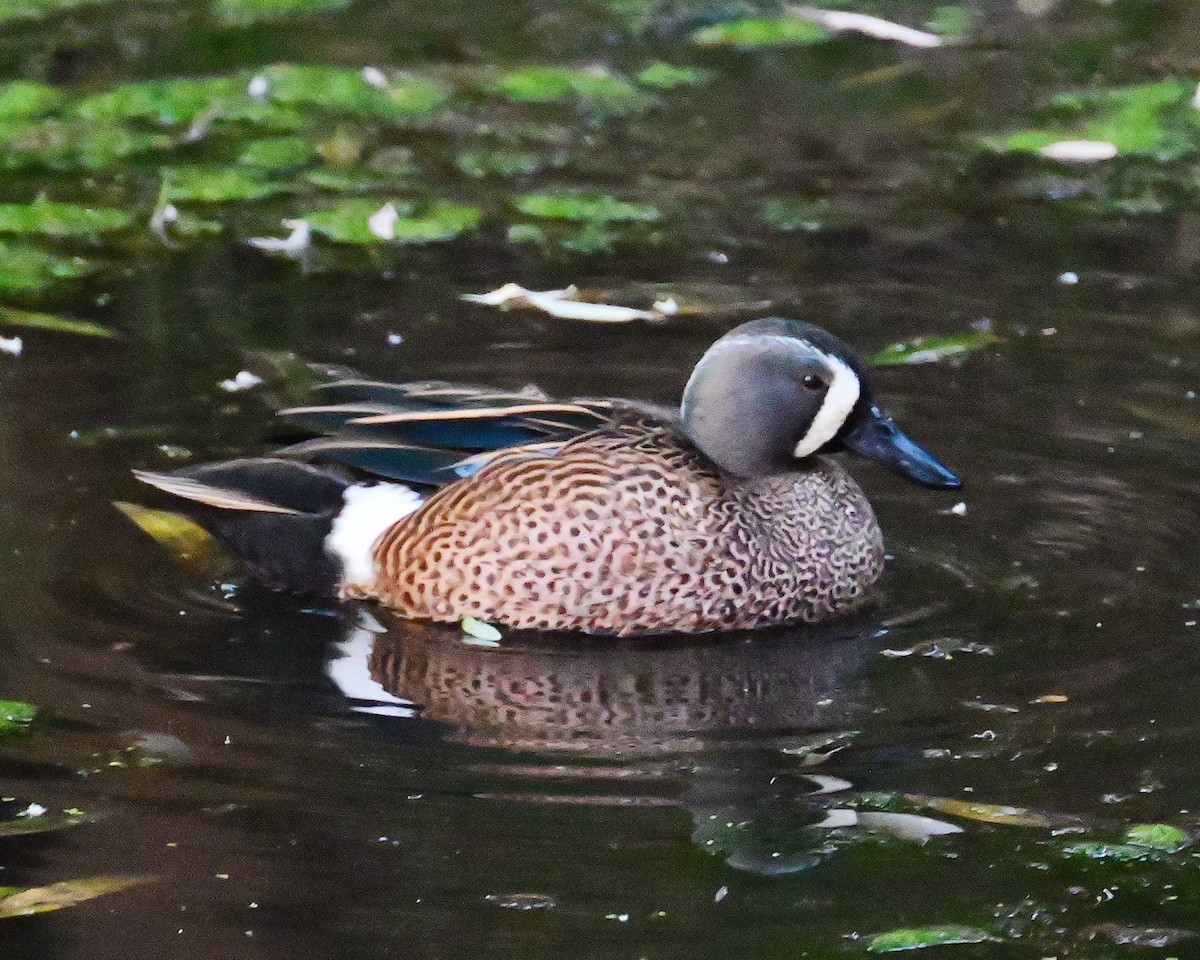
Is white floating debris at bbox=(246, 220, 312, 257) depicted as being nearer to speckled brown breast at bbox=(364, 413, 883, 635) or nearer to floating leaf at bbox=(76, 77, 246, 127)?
floating leaf at bbox=(76, 77, 246, 127)

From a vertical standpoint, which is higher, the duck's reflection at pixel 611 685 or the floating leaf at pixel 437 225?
the floating leaf at pixel 437 225

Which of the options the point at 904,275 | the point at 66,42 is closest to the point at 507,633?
the point at 904,275

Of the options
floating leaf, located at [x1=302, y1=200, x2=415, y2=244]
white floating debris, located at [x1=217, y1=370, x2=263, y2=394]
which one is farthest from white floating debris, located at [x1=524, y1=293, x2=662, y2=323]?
white floating debris, located at [x1=217, y1=370, x2=263, y2=394]

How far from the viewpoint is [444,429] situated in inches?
210

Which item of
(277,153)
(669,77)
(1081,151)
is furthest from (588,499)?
(669,77)

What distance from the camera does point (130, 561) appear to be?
544 centimetres

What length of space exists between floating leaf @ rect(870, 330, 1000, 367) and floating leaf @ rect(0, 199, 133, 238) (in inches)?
108

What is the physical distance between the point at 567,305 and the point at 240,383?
1122mm

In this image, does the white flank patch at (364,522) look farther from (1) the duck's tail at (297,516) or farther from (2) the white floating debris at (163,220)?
(2) the white floating debris at (163,220)

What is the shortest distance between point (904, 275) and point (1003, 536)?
194 centimetres

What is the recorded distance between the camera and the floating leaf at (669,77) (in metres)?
9.24

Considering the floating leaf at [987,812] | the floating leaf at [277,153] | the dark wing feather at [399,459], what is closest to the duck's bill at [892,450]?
the dark wing feather at [399,459]

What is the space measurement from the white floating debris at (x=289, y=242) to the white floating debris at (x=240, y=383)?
111cm

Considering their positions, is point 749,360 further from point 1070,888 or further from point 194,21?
point 194,21
